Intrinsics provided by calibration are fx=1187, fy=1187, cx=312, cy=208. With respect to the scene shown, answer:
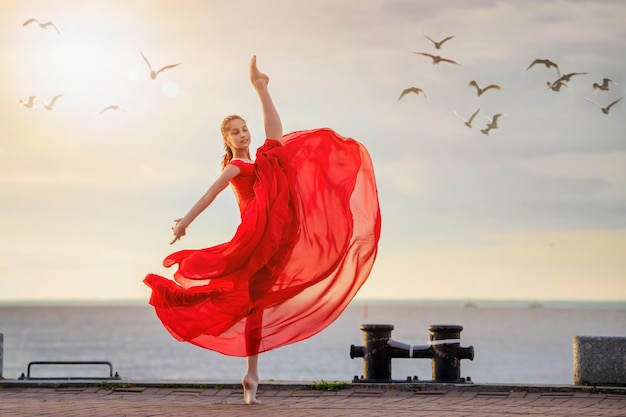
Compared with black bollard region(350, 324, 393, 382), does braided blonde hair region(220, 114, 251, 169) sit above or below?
above

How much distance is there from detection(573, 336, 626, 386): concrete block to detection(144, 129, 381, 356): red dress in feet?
10.1

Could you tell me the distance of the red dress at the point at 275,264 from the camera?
10.8 metres

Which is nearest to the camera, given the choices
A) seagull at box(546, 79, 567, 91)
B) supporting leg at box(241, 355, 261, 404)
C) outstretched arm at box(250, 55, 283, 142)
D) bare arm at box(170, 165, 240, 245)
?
bare arm at box(170, 165, 240, 245)

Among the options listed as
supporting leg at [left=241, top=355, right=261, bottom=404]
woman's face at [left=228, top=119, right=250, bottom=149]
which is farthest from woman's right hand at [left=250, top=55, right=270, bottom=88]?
supporting leg at [left=241, top=355, right=261, bottom=404]

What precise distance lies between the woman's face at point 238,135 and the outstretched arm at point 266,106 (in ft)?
0.72

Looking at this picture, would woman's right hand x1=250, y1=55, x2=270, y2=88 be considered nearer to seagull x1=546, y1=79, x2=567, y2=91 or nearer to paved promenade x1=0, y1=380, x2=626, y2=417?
paved promenade x1=0, y1=380, x2=626, y2=417

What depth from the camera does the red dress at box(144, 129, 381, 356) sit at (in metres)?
10.8

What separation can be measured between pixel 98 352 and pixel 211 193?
80.1 metres

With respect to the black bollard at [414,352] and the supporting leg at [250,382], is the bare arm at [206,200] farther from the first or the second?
the black bollard at [414,352]

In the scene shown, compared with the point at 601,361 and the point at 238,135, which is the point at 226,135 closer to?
the point at 238,135

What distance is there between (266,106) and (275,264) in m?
1.49

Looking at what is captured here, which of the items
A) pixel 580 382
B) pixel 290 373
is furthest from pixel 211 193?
pixel 290 373

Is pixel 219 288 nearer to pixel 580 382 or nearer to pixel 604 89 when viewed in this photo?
pixel 580 382

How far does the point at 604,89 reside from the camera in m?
26.6
